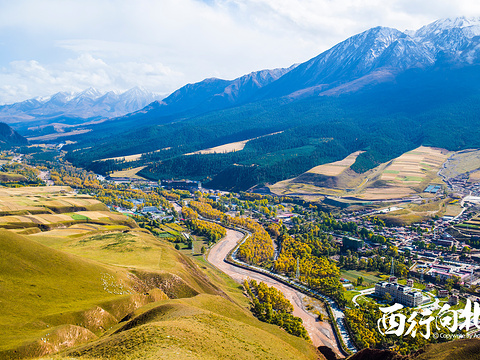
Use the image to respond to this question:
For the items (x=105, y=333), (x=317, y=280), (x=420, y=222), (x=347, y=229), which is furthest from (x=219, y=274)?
(x=420, y=222)

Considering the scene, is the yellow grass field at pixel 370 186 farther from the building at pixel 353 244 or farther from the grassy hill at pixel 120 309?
the grassy hill at pixel 120 309

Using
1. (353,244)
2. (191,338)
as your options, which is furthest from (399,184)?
(191,338)

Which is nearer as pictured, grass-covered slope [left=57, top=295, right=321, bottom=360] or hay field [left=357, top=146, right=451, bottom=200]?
grass-covered slope [left=57, top=295, right=321, bottom=360]

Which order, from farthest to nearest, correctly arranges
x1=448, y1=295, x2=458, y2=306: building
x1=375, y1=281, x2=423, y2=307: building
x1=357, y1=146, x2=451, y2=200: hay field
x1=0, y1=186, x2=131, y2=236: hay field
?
x1=357, y1=146, x2=451, y2=200: hay field, x1=0, y1=186, x2=131, y2=236: hay field, x1=448, y1=295, x2=458, y2=306: building, x1=375, y1=281, x2=423, y2=307: building

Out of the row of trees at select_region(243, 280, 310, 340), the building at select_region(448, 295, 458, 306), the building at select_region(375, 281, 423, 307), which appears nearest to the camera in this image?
the row of trees at select_region(243, 280, 310, 340)

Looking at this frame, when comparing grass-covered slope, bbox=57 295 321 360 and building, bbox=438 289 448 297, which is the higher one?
grass-covered slope, bbox=57 295 321 360

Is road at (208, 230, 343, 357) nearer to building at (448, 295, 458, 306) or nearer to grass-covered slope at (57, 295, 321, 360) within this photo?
grass-covered slope at (57, 295, 321, 360)
